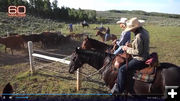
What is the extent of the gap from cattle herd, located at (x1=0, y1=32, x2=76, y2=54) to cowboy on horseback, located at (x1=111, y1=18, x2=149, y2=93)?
32.2 ft

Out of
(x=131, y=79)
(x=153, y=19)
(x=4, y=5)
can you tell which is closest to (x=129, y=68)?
(x=131, y=79)

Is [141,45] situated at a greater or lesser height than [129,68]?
greater

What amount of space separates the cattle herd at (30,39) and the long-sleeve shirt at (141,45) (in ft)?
33.2

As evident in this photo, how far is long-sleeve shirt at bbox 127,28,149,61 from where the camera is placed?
3.21 meters

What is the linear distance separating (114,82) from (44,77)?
3.73 m

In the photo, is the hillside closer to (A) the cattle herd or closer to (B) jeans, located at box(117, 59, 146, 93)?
(A) the cattle herd

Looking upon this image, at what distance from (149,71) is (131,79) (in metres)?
A: 0.48

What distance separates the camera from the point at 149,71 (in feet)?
10.9

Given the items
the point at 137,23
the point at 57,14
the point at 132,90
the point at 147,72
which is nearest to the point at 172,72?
the point at 147,72

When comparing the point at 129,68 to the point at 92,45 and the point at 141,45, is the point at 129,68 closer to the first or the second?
the point at 141,45

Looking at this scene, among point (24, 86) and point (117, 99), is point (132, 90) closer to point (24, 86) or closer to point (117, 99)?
point (117, 99)

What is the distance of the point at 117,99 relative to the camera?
154 inches

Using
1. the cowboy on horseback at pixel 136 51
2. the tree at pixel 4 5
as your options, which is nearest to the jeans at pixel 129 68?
the cowboy on horseback at pixel 136 51

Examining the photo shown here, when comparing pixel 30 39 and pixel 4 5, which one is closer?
pixel 30 39
